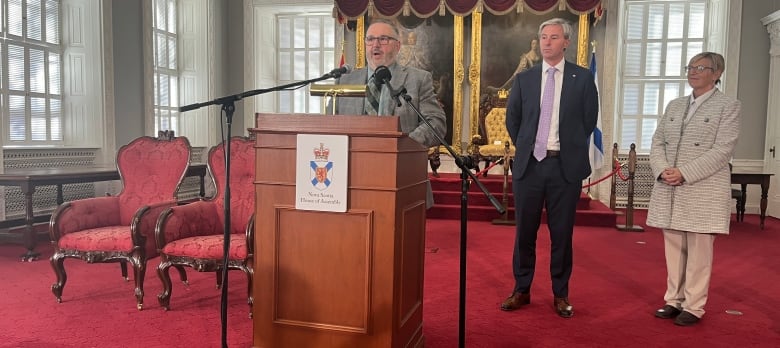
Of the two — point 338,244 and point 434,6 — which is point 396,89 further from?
point 434,6

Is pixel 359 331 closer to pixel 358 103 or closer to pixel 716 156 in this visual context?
pixel 358 103

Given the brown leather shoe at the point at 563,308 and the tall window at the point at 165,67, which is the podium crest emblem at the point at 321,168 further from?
the tall window at the point at 165,67

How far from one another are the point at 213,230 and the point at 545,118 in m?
2.07

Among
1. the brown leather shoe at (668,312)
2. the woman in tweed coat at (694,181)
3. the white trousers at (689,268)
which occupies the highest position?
the woman in tweed coat at (694,181)

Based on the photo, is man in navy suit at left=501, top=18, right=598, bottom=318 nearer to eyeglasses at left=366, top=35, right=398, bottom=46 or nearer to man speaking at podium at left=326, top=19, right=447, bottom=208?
man speaking at podium at left=326, top=19, right=447, bottom=208

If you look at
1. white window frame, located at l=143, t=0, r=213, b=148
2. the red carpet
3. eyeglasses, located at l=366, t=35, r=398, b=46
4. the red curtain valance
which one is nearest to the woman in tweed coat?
the red carpet

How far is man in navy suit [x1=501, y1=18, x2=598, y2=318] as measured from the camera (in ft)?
9.96

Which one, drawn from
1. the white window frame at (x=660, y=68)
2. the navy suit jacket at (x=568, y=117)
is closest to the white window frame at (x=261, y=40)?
the white window frame at (x=660, y=68)

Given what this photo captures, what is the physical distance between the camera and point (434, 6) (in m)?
8.81

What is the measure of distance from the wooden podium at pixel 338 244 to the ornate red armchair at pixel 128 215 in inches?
59.2

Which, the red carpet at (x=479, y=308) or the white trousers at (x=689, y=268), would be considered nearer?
the red carpet at (x=479, y=308)

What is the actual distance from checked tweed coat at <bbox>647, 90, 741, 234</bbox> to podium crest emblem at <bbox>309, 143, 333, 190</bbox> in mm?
2005

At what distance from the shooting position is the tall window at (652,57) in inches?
348

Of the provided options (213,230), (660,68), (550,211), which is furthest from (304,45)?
(550,211)
